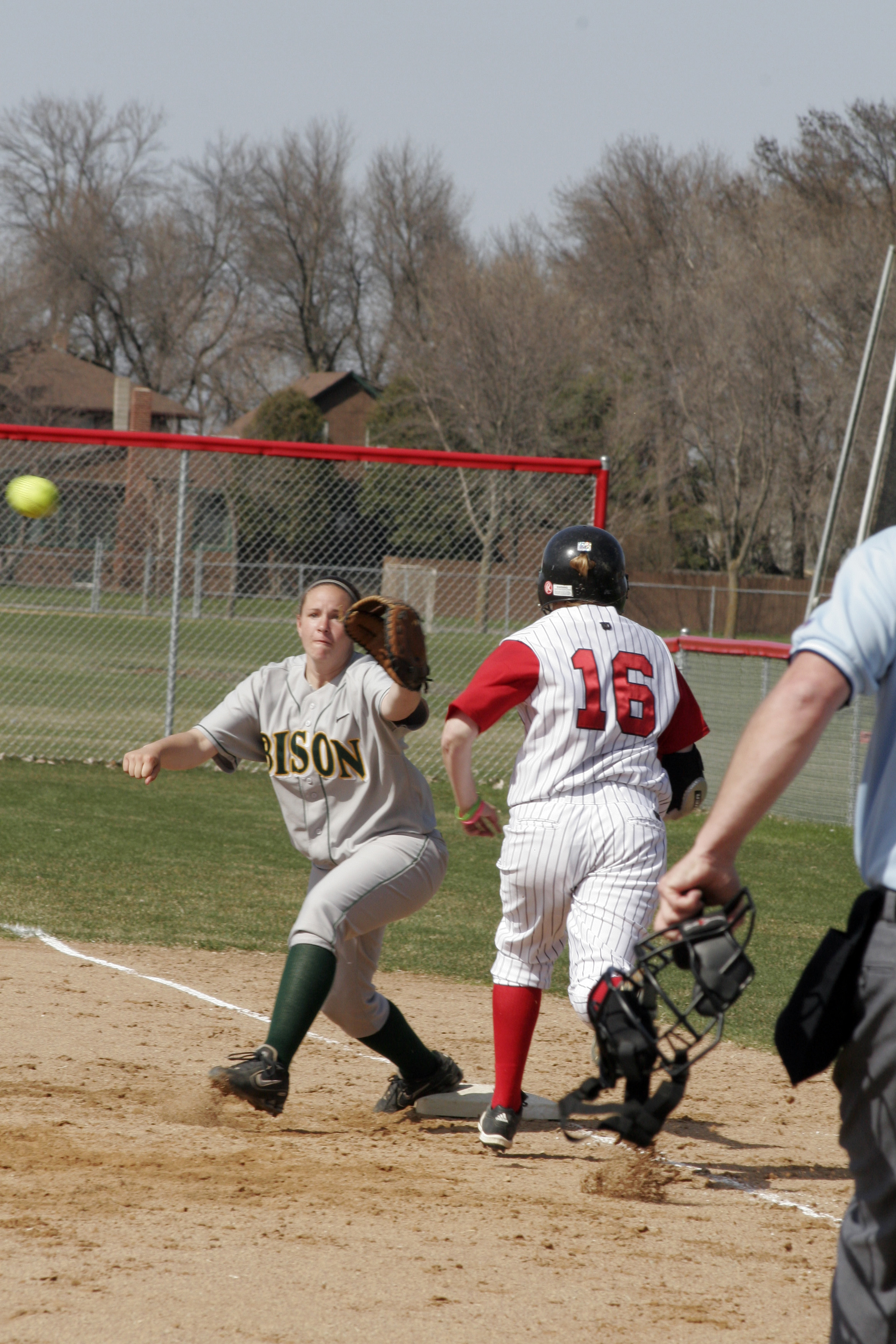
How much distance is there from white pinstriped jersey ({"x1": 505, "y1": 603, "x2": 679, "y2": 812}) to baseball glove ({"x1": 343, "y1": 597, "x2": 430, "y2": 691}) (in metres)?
0.29

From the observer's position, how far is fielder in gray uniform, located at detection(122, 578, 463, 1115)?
3914 millimetres

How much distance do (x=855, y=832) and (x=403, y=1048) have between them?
103 inches

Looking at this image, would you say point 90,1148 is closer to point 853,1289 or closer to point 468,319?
point 853,1289

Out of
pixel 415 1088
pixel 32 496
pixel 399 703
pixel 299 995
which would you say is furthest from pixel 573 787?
pixel 32 496

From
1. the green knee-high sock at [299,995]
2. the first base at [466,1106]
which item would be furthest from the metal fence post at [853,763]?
the green knee-high sock at [299,995]

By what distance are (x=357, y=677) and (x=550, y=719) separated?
2.31 ft

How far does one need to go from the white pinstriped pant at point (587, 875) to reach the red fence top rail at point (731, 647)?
7.16m

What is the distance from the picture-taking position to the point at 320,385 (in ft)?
156

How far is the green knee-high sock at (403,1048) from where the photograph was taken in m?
4.29

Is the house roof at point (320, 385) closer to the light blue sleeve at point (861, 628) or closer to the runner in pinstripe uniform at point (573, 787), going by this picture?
the runner in pinstripe uniform at point (573, 787)

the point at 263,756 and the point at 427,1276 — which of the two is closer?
the point at 427,1276

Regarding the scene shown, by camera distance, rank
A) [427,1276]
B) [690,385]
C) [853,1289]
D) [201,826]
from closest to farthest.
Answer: [853,1289] → [427,1276] → [201,826] → [690,385]

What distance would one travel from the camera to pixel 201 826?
9656 mm

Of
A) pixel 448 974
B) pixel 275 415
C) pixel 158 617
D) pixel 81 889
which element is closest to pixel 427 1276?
pixel 448 974
